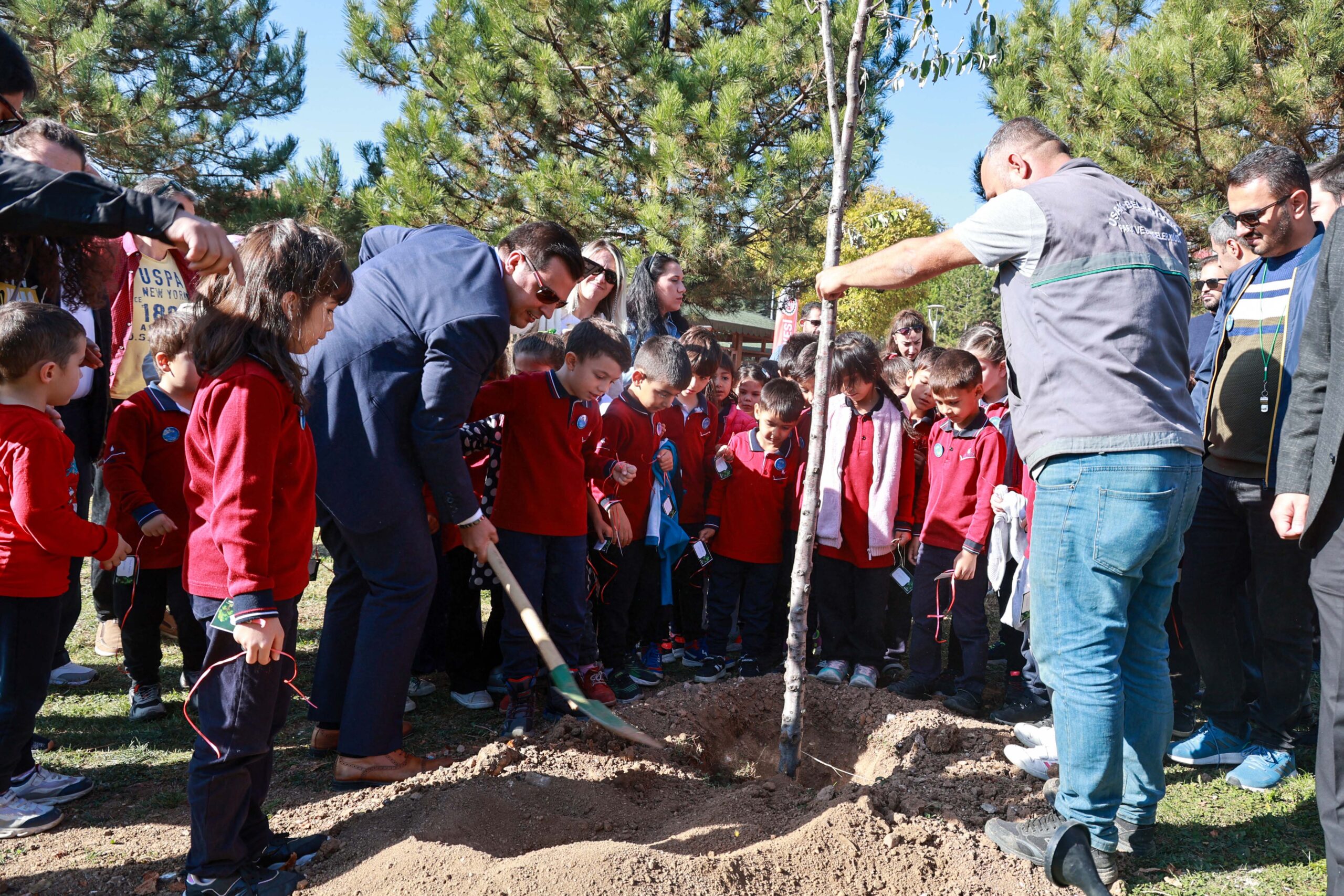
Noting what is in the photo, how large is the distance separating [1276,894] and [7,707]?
392 centimetres

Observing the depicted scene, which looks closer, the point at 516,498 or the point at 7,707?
the point at 7,707

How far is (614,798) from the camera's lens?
3.24 m

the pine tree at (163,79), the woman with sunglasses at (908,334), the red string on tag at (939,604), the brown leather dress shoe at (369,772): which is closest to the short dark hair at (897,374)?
the woman with sunglasses at (908,334)

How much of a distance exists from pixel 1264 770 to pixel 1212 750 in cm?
24

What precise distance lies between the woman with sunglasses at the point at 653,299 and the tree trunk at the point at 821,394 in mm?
2542

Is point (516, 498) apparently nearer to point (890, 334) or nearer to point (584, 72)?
point (890, 334)

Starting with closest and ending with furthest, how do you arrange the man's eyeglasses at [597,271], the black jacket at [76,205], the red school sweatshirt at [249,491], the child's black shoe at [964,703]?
1. the black jacket at [76,205]
2. the red school sweatshirt at [249,491]
3. the man's eyeglasses at [597,271]
4. the child's black shoe at [964,703]

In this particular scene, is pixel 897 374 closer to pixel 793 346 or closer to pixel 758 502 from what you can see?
pixel 793 346

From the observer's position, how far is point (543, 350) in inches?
178

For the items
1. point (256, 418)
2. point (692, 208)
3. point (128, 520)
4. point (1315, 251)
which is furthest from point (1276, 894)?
point (692, 208)

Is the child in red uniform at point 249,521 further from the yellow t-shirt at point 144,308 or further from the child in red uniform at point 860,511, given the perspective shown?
the child in red uniform at point 860,511

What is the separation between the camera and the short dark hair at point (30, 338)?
296 centimetres

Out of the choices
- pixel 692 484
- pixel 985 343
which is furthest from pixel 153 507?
pixel 985 343

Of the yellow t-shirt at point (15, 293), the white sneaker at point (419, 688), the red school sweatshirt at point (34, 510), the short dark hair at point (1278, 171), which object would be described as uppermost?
the short dark hair at point (1278, 171)
